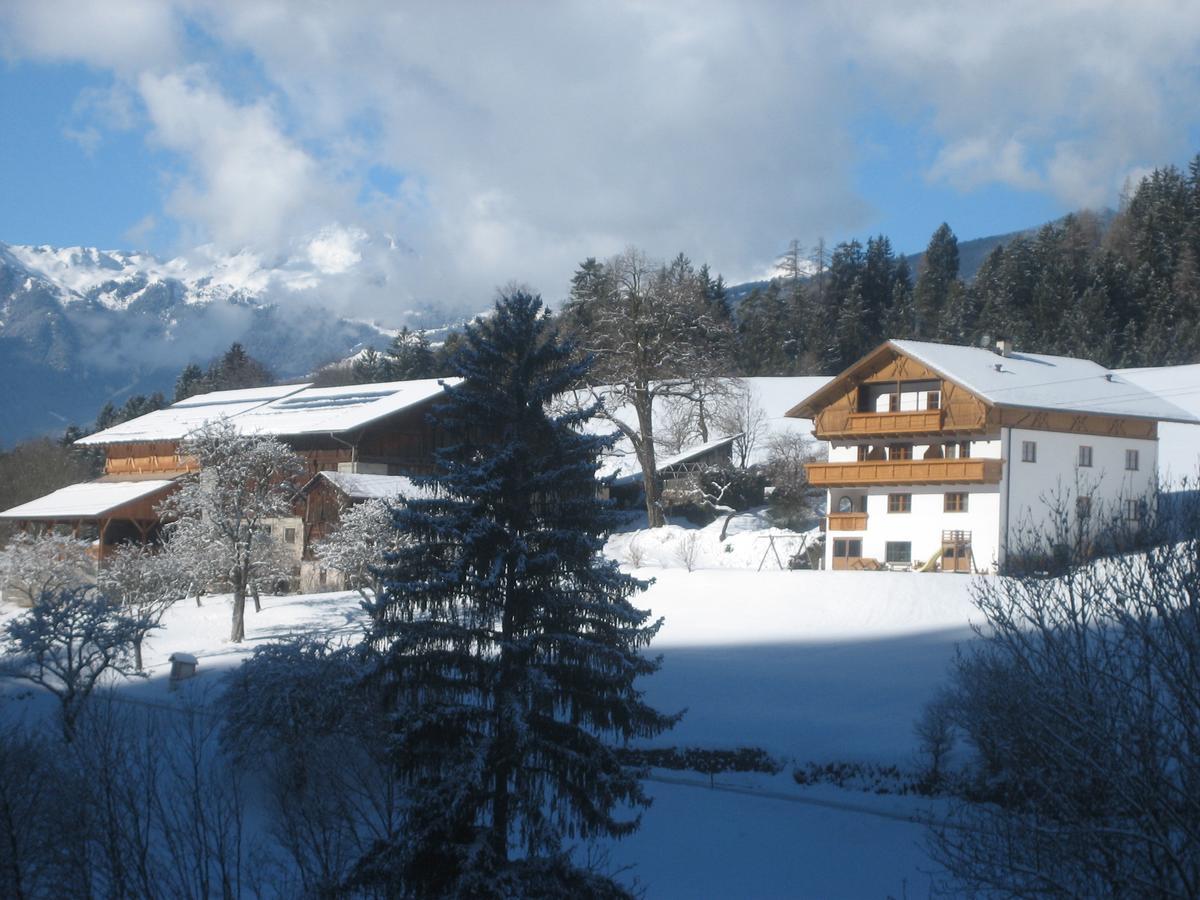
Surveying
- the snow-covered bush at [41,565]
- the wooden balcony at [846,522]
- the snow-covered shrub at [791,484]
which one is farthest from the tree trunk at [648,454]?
the snow-covered bush at [41,565]

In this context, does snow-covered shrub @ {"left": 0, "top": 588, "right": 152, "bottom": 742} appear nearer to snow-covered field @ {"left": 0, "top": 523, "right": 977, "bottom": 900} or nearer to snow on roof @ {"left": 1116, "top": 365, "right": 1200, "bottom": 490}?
snow-covered field @ {"left": 0, "top": 523, "right": 977, "bottom": 900}

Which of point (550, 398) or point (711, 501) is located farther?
point (711, 501)

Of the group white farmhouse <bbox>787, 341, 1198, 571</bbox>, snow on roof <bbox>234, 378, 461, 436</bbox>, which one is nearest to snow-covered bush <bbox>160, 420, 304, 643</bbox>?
snow on roof <bbox>234, 378, 461, 436</bbox>

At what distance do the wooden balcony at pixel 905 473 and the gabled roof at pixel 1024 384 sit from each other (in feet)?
8.51

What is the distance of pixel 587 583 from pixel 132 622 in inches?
860

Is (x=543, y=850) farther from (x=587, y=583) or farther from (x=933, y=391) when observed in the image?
(x=933, y=391)

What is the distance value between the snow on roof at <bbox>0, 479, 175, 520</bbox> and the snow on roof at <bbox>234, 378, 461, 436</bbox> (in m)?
5.79

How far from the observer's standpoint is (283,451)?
2031 inches

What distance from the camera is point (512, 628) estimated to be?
16.5 meters

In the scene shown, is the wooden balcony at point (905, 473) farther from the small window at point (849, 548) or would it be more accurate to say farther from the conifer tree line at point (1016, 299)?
the conifer tree line at point (1016, 299)

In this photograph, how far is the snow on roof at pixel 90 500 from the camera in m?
57.8

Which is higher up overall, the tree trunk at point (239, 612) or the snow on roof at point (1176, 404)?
the snow on roof at point (1176, 404)

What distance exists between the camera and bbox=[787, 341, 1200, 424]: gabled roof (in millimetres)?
47281

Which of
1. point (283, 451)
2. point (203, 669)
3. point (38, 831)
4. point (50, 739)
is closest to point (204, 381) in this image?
point (283, 451)
